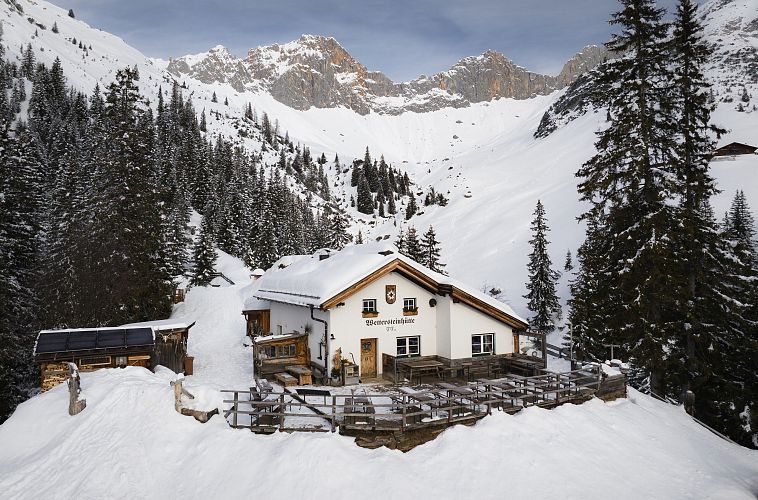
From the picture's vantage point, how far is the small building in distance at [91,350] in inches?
731

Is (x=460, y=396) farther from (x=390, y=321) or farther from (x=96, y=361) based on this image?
(x=96, y=361)

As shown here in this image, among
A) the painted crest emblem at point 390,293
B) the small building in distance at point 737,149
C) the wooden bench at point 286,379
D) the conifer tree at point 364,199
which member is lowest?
the wooden bench at point 286,379

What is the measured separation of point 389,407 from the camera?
14445 mm

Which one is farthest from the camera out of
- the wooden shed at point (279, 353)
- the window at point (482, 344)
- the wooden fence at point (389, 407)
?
the window at point (482, 344)

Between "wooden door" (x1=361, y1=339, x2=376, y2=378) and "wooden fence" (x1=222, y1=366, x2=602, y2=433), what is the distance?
13.3 ft

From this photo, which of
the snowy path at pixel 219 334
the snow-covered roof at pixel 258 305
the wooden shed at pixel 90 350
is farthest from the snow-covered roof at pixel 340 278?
the wooden shed at pixel 90 350

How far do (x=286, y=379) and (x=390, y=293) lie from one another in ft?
20.4

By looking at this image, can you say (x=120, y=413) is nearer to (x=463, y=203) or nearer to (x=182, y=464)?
(x=182, y=464)

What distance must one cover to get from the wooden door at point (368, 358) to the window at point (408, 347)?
134 cm

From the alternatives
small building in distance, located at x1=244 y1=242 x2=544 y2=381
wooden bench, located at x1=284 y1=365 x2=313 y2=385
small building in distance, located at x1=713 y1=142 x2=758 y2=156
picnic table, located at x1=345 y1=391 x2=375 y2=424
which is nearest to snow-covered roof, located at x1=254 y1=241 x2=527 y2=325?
small building in distance, located at x1=244 y1=242 x2=544 y2=381

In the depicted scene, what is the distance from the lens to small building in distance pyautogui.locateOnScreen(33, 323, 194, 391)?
61.0 ft

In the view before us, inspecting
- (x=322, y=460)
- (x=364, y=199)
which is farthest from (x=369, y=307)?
(x=364, y=199)

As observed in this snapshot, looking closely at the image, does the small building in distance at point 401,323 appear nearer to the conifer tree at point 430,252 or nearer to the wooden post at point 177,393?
the wooden post at point 177,393

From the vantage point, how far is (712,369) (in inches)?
759
